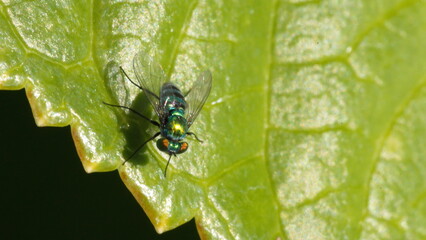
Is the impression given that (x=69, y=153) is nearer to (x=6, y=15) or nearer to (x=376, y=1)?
(x=6, y=15)

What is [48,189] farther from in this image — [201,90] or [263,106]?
[263,106]

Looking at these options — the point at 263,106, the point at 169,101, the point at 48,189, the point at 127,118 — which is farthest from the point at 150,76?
the point at 48,189

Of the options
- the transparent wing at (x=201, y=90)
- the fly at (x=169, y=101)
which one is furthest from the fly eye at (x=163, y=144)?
the transparent wing at (x=201, y=90)

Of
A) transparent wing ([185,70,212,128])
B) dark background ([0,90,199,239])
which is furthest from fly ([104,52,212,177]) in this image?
dark background ([0,90,199,239])

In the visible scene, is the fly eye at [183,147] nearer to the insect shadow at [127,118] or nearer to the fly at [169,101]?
the fly at [169,101]

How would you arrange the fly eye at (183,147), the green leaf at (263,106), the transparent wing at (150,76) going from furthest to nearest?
the fly eye at (183,147) → the transparent wing at (150,76) → the green leaf at (263,106)


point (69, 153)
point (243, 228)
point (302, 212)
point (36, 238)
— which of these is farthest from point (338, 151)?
point (36, 238)
